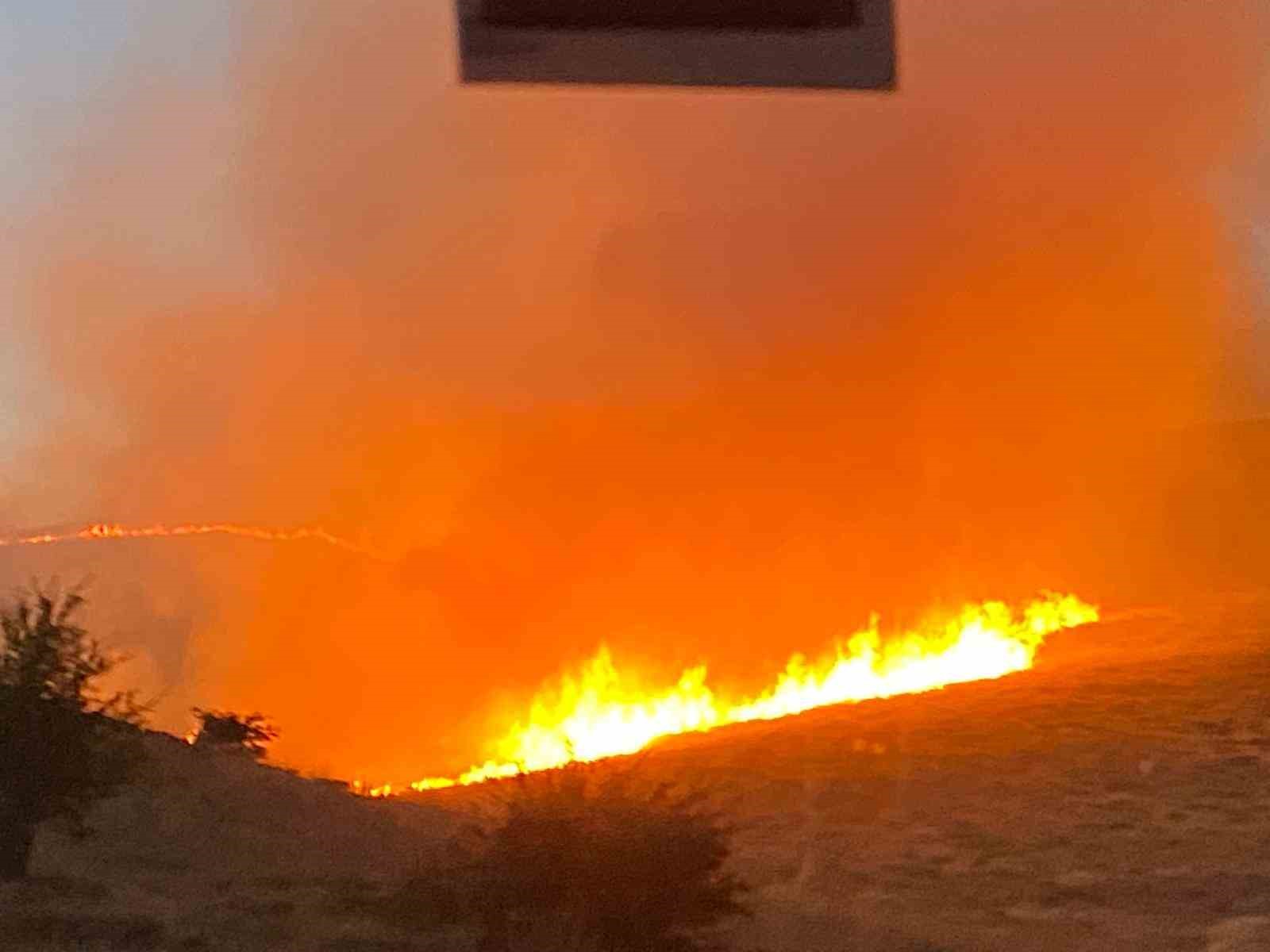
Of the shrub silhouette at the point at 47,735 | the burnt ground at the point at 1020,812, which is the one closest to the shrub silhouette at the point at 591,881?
the burnt ground at the point at 1020,812

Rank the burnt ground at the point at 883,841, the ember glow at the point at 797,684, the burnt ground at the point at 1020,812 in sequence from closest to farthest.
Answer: the burnt ground at the point at 883,841 → the burnt ground at the point at 1020,812 → the ember glow at the point at 797,684

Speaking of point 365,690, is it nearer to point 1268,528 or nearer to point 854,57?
point 1268,528

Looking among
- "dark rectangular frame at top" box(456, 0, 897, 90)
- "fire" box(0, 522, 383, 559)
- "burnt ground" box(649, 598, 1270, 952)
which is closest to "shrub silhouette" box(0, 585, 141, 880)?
"burnt ground" box(649, 598, 1270, 952)

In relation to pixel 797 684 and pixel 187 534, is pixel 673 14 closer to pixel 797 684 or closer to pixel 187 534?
pixel 187 534

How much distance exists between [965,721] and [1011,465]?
2268 centimetres

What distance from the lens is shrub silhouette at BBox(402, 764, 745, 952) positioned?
8.00 m

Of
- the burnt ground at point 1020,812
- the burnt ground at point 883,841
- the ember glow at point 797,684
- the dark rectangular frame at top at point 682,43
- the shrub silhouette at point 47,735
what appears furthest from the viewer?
the ember glow at point 797,684

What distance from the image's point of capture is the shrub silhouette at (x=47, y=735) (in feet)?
30.3

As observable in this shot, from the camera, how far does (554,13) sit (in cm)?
892

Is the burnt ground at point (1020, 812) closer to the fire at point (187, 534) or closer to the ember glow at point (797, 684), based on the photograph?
the ember glow at point (797, 684)

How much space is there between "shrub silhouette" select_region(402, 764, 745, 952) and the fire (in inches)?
552

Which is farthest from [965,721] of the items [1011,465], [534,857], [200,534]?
[1011,465]

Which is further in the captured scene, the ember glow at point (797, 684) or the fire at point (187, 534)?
the ember glow at point (797, 684)

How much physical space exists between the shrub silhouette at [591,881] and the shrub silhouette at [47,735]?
210 centimetres
